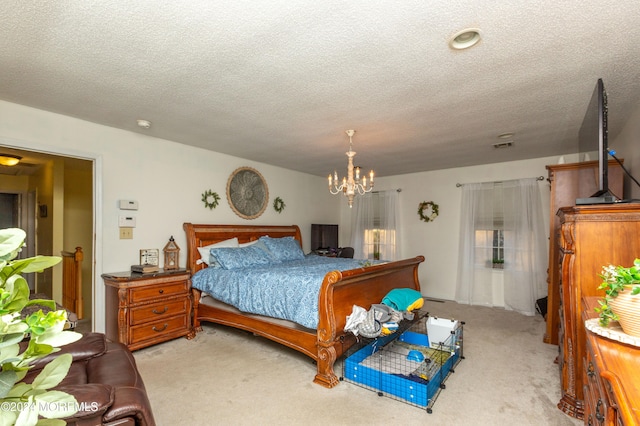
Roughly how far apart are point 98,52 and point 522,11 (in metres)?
2.45

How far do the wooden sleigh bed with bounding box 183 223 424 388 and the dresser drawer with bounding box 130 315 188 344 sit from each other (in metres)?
0.24

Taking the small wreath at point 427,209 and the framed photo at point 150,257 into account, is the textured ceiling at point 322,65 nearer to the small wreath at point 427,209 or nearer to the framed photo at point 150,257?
the framed photo at point 150,257

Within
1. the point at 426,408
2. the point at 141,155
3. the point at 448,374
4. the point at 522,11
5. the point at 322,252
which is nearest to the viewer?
the point at 522,11

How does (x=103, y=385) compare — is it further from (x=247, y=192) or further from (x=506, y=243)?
(x=506, y=243)

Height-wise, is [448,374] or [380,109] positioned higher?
[380,109]

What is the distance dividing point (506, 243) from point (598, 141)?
3.02 meters

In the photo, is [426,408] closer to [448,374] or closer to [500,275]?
[448,374]

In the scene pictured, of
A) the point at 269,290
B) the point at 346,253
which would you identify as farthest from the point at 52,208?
the point at 346,253

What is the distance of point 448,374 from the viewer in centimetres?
268

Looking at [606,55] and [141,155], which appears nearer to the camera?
[606,55]

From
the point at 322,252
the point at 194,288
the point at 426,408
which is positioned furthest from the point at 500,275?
the point at 194,288

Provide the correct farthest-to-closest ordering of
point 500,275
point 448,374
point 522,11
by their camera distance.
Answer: point 500,275 < point 448,374 < point 522,11

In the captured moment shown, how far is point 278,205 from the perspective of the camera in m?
5.47

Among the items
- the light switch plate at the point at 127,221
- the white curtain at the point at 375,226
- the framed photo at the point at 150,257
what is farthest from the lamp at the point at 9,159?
the white curtain at the point at 375,226
